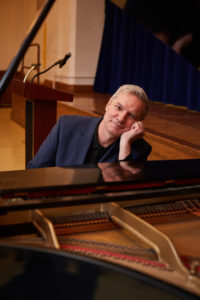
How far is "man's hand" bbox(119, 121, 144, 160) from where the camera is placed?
1963 mm

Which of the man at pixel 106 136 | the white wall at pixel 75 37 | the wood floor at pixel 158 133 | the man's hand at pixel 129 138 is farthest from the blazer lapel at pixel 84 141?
the white wall at pixel 75 37

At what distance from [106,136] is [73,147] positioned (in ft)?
0.57

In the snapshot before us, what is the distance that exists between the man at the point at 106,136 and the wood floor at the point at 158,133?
87cm

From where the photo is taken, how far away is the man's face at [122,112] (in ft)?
6.50

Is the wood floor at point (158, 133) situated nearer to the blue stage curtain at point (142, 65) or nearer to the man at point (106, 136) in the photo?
the blue stage curtain at point (142, 65)

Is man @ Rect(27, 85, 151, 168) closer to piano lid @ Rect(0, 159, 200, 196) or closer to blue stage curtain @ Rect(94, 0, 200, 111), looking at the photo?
piano lid @ Rect(0, 159, 200, 196)

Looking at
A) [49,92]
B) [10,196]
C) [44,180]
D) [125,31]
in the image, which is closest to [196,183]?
[44,180]

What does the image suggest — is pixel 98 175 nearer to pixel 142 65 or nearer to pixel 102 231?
pixel 102 231

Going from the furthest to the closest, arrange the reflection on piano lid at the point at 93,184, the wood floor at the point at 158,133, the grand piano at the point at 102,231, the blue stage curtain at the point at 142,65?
the blue stage curtain at the point at 142,65 < the wood floor at the point at 158,133 < the reflection on piano lid at the point at 93,184 < the grand piano at the point at 102,231

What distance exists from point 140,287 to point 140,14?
3.57 ft

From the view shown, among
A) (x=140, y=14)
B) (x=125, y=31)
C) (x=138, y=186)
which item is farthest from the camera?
(x=125, y=31)

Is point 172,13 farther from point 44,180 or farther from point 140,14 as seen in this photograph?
point 44,180

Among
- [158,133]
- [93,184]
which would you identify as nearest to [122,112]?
[93,184]

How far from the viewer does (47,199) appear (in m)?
1.18
